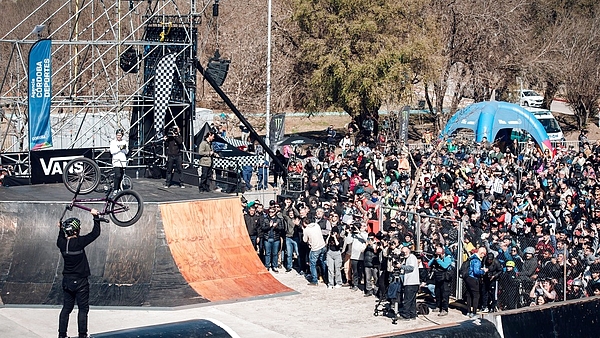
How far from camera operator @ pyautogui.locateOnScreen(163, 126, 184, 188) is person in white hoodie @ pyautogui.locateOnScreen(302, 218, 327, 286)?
11.4 ft

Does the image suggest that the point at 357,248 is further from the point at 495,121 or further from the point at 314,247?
the point at 495,121

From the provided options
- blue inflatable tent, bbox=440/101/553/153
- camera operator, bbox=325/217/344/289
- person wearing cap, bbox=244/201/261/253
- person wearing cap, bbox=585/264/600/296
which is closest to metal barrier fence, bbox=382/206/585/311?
person wearing cap, bbox=585/264/600/296

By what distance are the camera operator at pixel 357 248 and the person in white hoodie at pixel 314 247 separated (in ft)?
1.74

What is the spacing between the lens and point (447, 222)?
16.8 meters

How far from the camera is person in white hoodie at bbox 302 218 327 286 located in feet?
59.2

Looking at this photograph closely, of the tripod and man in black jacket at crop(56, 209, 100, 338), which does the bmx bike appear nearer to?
man in black jacket at crop(56, 209, 100, 338)

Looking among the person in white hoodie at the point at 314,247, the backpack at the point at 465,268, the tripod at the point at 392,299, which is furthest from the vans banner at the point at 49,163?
the backpack at the point at 465,268

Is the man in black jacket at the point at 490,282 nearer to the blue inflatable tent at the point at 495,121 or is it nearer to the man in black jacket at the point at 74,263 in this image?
the man in black jacket at the point at 74,263

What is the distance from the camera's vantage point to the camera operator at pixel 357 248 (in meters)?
17.3

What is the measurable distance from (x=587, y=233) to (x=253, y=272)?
6477 mm

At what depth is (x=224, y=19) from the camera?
153 ft

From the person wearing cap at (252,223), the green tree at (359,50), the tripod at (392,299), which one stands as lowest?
the tripod at (392,299)

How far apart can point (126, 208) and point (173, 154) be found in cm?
367

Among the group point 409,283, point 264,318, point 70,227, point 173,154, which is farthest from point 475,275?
point 173,154
